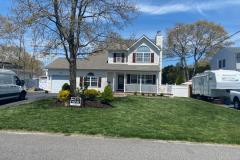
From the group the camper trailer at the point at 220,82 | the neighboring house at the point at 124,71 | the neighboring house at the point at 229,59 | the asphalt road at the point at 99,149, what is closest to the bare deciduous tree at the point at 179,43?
the neighboring house at the point at 229,59

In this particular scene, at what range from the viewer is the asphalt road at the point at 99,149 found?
8297mm

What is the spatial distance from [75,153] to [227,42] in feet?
212

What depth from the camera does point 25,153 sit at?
8.33m

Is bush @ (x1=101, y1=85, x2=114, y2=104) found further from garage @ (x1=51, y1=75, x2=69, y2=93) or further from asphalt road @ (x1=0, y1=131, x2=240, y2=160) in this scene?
garage @ (x1=51, y1=75, x2=69, y2=93)

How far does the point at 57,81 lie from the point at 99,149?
36317 mm

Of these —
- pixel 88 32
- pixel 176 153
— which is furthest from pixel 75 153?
pixel 88 32

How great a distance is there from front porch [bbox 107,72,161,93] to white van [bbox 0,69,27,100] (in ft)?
60.0

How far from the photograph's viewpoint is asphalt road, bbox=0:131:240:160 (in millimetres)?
8297

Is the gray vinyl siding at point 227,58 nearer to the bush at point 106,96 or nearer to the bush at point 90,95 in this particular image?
the bush at point 106,96

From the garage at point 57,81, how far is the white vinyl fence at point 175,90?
477 inches

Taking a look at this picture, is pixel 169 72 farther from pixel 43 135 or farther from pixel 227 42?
pixel 43 135

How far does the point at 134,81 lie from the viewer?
4366 cm

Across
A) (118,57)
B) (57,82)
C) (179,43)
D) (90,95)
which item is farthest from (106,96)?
(179,43)

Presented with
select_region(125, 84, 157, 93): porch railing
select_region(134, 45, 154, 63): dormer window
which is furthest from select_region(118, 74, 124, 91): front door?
select_region(134, 45, 154, 63): dormer window
